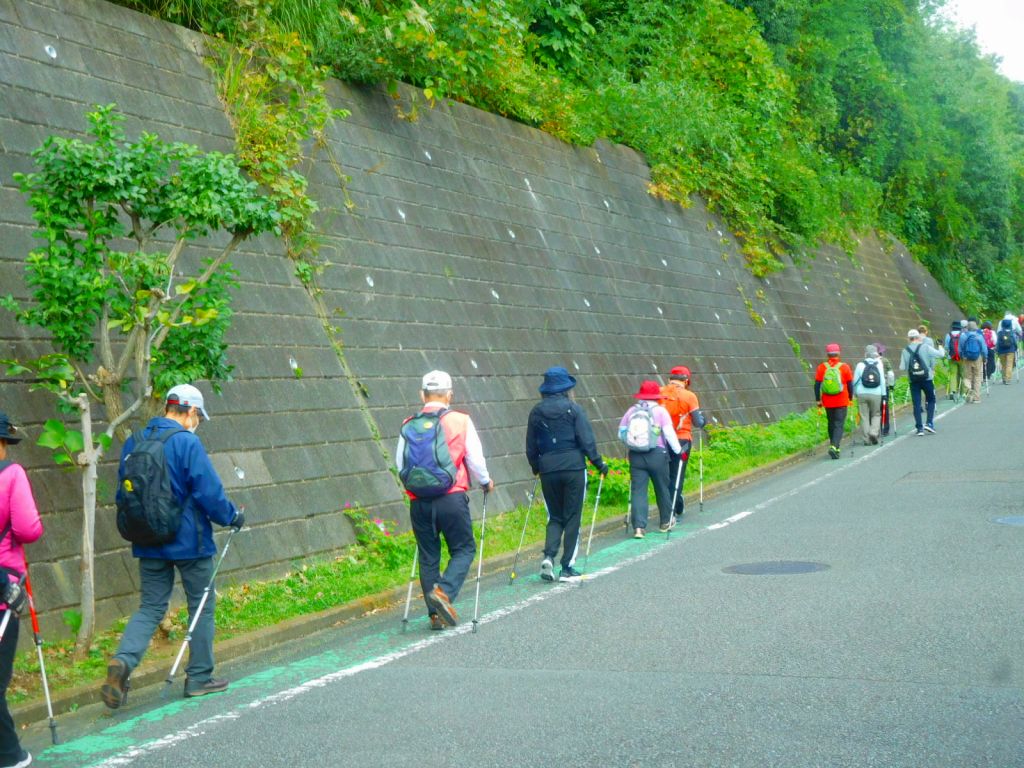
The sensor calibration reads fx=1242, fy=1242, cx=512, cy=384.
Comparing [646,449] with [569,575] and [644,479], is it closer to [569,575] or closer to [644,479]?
[644,479]

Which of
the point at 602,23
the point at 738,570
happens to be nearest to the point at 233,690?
the point at 738,570

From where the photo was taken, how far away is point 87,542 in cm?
818

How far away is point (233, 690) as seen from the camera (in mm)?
7574

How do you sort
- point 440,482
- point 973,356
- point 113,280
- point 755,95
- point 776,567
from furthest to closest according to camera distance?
point 755,95 → point 973,356 → point 776,567 → point 440,482 → point 113,280

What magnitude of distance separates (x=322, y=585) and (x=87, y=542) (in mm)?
2607

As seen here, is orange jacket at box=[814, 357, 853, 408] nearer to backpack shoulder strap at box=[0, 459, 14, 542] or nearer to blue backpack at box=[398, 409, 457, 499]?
blue backpack at box=[398, 409, 457, 499]

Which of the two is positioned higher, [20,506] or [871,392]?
[20,506]

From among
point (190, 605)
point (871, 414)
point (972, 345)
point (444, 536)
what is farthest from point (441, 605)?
point (972, 345)

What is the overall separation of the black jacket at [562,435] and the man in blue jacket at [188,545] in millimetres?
4217

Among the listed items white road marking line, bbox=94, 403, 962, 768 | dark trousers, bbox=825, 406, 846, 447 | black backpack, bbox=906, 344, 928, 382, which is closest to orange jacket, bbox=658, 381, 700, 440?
white road marking line, bbox=94, 403, 962, 768

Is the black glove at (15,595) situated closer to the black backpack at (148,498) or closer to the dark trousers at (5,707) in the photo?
the dark trousers at (5,707)

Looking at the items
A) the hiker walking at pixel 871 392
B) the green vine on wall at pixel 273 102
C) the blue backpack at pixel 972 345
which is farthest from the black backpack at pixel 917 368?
the green vine on wall at pixel 273 102

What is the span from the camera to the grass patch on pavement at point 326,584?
7.85m

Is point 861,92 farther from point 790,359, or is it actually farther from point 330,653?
point 330,653
